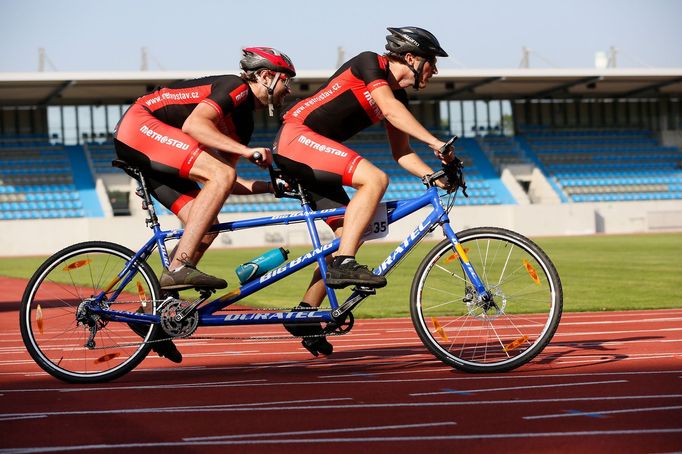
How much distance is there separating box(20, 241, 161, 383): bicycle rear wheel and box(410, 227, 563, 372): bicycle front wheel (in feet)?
5.14

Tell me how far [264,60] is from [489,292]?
74.3 inches

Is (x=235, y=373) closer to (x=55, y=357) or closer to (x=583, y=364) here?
(x=55, y=357)

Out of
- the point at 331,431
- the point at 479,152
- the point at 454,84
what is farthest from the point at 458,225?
the point at 331,431

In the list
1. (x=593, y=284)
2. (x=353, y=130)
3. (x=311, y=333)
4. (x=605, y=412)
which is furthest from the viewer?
(x=593, y=284)

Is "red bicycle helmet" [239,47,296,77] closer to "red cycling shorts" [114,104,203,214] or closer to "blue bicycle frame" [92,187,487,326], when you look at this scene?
"red cycling shorts" [114,104,203,214]

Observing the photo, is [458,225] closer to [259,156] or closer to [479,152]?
[479,152]

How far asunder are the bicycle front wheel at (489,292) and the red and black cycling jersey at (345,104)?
923mm

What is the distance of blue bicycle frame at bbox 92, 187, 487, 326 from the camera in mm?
5941

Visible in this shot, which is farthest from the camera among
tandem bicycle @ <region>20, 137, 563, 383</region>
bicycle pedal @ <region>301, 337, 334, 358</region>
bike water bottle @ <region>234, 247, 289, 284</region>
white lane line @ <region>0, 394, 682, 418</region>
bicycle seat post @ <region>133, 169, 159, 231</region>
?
bicycle pedal @ <region>301, 337, 334, 358</region>

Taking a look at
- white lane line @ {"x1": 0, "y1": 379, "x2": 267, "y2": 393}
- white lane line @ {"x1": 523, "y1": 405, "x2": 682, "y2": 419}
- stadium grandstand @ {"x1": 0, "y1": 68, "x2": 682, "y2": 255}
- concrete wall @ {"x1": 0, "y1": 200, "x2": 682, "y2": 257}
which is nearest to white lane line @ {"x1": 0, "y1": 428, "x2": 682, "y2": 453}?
white lane line @ {"x1": 523, "y1": 405, "x2": 682, "y2": 419}

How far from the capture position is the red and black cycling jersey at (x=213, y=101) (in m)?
6.11

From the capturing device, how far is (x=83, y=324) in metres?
6.04

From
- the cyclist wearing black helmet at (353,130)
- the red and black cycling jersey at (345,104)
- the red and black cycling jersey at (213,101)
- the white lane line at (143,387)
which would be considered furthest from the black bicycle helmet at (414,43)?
the white lane line at (143,387)

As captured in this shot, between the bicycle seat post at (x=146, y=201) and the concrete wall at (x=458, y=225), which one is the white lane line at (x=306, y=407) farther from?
the concrete wall at (x=458, y=225)
